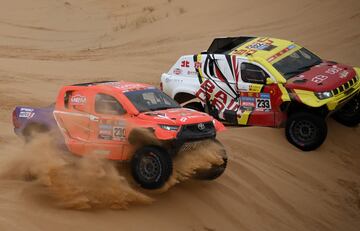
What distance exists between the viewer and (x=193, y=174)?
33.3ft

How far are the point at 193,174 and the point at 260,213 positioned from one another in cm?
151

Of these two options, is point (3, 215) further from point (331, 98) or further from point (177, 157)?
point (331, 98)

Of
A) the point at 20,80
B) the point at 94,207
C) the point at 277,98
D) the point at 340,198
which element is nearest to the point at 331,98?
the point at 277,98

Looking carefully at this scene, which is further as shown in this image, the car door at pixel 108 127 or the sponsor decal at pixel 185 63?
the sponsor decal at pixel 185 63

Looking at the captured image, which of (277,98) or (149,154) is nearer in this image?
(149,154)

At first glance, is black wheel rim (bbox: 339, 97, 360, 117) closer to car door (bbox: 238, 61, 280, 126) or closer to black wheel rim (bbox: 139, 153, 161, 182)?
car door (bbox: 238, 61, 280, 126)

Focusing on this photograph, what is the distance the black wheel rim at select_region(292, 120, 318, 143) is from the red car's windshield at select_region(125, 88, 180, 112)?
111 inches

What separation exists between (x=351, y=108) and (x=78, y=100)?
236 inches

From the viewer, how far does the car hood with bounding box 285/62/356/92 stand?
Answer: 12.5m

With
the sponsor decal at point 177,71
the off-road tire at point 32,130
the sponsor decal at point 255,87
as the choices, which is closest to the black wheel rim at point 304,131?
the sponsor decal at point 255,87

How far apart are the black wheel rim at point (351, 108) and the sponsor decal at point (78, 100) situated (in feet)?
19.0

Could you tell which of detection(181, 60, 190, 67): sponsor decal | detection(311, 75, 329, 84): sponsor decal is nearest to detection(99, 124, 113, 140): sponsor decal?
detection(181, 60, 190, 67): sponsor decal

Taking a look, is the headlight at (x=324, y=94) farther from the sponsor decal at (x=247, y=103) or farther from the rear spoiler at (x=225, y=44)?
the rear spoiler at (x=225, y=44)

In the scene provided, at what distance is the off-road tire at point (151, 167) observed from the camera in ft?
31.4
